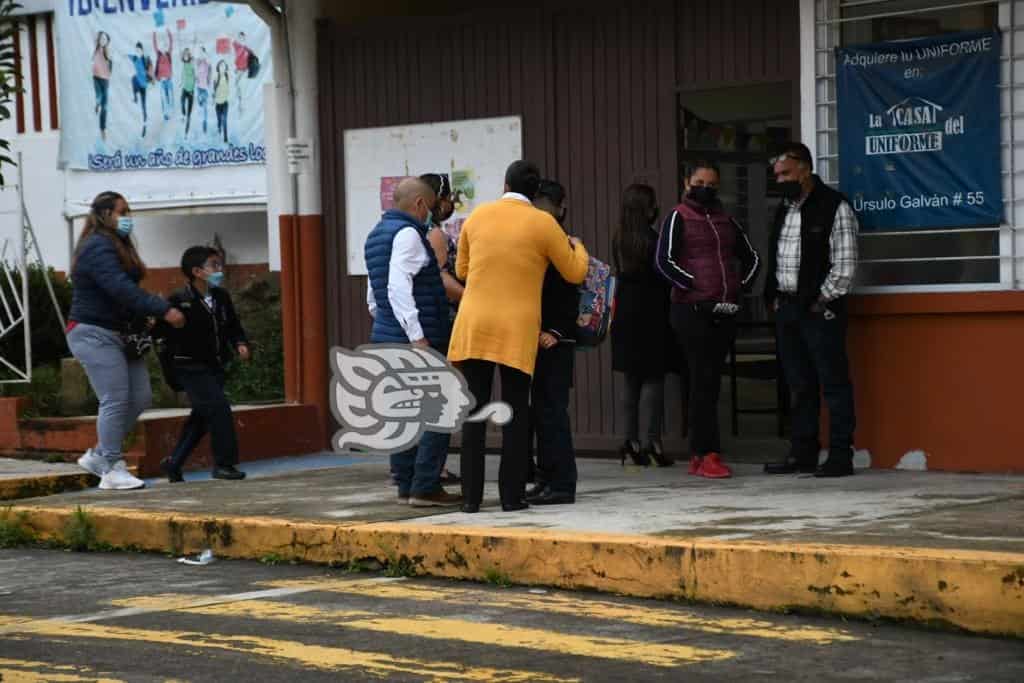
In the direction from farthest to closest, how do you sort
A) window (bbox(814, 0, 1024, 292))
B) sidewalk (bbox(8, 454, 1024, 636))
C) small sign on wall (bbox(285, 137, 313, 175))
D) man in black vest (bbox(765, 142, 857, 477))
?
1. small sign on wall (bbox(285, 137, 313, 175))
2. man in black vest (bbox(765, 142, 857, 477))
3. window (bbox(814, 0, 1024, 292))
4. sidewalk (bbox(8, 454, 1024, 636))

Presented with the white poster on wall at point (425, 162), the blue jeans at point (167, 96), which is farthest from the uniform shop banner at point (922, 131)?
the blue jeans at point (167, 96)

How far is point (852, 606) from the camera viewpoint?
24.8 ft

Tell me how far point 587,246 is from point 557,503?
3.21m

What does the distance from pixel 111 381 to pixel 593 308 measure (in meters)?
3.31

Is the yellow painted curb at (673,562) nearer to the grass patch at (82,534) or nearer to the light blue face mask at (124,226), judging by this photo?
the grass patch at (82,534)

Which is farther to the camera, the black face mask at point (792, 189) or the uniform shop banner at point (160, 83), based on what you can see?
the uniform shop banner at point (160, 83)

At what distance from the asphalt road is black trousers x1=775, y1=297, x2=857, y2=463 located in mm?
3066

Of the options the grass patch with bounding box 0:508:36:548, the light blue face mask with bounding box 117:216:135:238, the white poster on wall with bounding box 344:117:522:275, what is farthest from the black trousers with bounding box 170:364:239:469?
the white poster on wall with bounding box 344:117:522:275

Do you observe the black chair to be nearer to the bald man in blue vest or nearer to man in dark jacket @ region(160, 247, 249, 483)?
the bald man in blue vest

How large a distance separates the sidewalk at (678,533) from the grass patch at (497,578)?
0.13ft

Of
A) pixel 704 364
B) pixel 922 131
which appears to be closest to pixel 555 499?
pixel 704 364

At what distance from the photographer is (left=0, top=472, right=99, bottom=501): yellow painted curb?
12086 millimetres

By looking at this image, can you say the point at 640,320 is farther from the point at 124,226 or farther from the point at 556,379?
the point at 124,226

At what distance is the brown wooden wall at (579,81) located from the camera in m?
12.3
